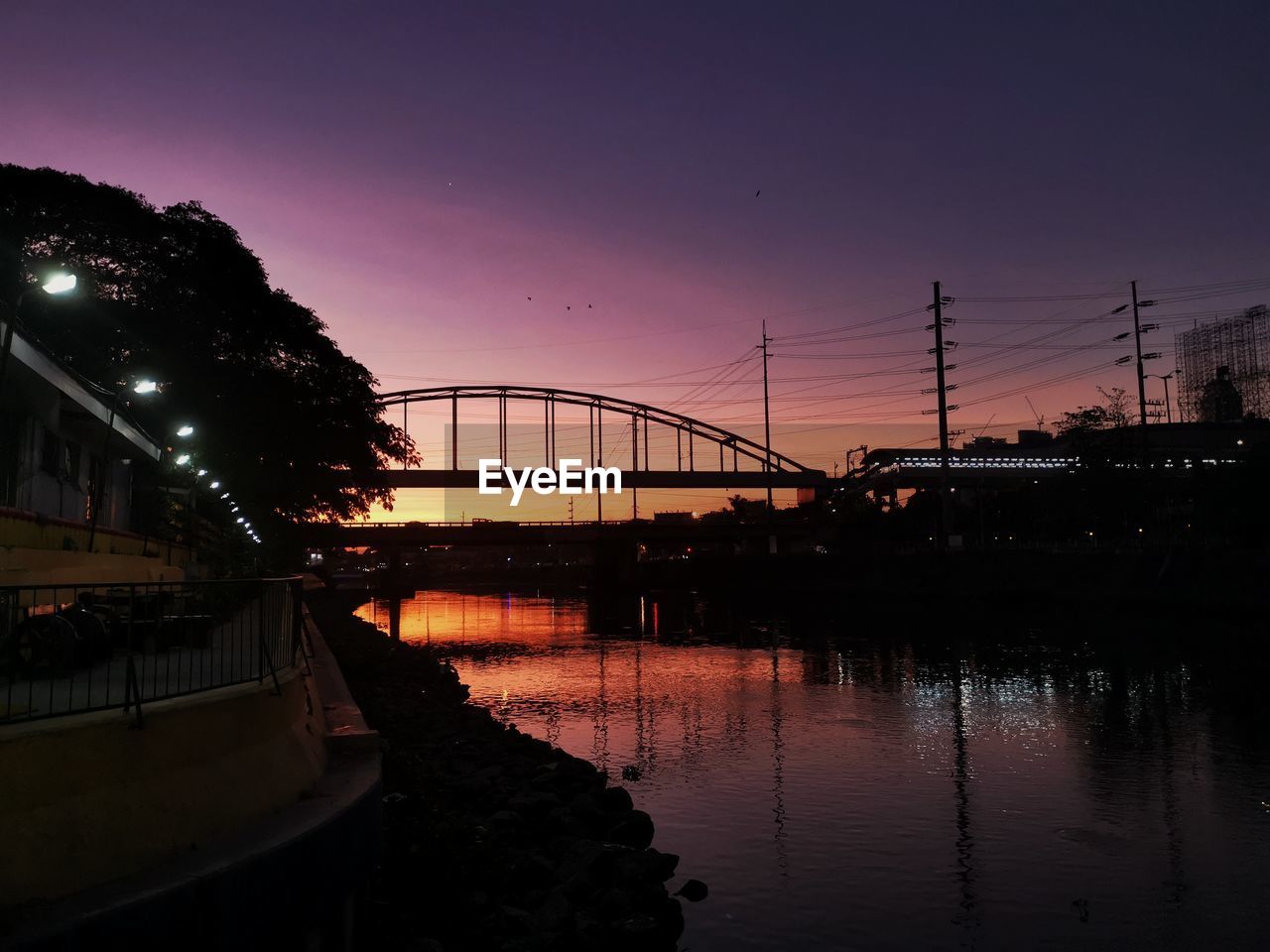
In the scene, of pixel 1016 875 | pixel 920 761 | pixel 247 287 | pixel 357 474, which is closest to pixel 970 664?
pixel 920 761

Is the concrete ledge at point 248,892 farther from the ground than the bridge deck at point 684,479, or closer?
closer

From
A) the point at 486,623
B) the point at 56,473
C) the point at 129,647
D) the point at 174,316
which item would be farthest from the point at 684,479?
the point at 129,647

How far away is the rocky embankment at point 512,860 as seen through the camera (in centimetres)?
1109

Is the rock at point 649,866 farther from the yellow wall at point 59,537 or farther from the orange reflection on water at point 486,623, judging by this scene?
the orange reflection on water at point 486,623

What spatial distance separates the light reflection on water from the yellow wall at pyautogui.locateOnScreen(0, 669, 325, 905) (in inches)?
264

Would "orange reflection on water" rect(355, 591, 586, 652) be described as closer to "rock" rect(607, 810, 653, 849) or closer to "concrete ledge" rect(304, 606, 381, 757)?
"concrete ledge" rect(304, 606, 381, 757)

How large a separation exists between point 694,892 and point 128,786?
9.17 m

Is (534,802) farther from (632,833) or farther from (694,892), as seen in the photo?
(694,892)

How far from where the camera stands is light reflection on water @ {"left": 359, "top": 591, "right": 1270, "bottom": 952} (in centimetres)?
1309

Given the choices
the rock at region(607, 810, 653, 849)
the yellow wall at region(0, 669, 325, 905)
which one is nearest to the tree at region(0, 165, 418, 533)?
the rock at region(607, 810, 653, 849)

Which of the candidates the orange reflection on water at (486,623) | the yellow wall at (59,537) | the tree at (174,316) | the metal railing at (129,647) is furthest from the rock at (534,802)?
the orange reflection on water at (486,623)

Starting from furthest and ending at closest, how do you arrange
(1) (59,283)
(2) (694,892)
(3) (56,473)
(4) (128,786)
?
(3) (56,473)
(2) (694,892)
(1) (59,283)
(4) (128,786)

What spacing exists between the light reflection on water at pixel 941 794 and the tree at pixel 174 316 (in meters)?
15.2

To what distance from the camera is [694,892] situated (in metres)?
14.1
